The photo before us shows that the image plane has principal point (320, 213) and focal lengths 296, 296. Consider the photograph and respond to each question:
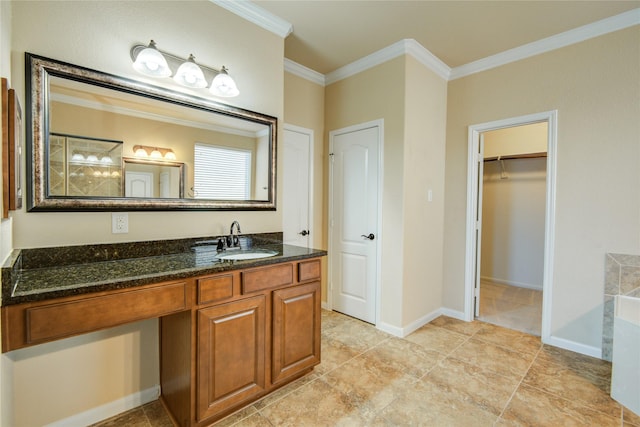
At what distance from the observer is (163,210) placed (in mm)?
1902

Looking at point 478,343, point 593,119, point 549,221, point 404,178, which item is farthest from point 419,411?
point 593,119

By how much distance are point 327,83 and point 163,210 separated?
2.49 m

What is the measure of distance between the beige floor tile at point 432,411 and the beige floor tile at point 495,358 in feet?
1.83

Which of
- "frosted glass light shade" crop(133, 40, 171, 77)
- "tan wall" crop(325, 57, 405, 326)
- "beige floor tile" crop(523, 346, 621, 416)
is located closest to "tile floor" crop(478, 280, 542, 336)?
"beige floor tile" crop(523, 346, 621, 416)

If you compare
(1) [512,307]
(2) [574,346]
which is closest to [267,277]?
(2) [574,346]

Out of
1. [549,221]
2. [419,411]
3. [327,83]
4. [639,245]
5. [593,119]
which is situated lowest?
[419,411]

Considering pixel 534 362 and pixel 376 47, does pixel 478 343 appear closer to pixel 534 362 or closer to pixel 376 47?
pixel 534 362

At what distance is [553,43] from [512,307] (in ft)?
9.57

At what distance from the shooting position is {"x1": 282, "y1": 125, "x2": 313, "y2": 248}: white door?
3.24 m

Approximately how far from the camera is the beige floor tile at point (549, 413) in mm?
1744

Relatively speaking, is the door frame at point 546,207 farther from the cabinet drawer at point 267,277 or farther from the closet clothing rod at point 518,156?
the cabinet drawer at point 267,277

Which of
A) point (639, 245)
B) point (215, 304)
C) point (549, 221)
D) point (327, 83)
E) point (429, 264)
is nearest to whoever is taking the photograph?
point (215, 304)

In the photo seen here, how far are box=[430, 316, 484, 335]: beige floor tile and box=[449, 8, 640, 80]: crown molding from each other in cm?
272

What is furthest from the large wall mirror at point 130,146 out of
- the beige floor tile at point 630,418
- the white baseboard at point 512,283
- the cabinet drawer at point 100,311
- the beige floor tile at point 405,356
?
the white baseboard at point 512,283
